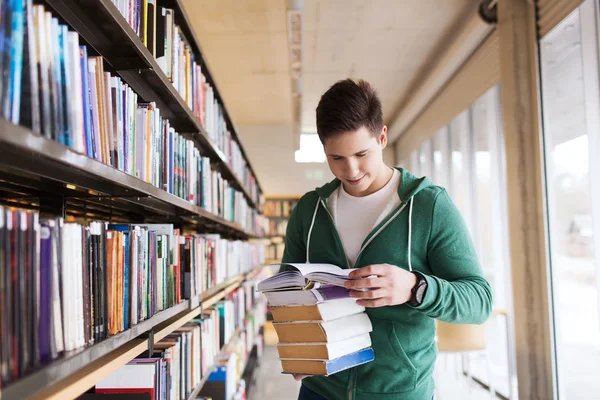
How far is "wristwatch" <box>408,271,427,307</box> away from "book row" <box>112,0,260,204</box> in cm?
97

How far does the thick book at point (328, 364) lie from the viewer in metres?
1.13

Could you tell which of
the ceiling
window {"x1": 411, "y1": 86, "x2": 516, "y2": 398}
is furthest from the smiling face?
window {"x1": 411, "y1": 86, "x2": 516, "y2": 398}

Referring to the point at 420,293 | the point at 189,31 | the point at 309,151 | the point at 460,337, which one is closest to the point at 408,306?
the point at 420,293

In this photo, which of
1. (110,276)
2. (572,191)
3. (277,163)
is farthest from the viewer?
(277,163)

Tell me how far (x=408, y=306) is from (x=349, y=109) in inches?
20.3

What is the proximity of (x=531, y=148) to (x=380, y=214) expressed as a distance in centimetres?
259

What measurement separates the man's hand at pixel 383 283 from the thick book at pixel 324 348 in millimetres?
134

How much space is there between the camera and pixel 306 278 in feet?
3.64

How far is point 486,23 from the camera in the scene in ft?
12.6

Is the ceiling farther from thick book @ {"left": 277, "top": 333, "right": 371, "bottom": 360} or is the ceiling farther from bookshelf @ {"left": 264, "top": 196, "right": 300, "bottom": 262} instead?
thick book @ {"left": 277, "top": 333, "right": 371, "bottom": 360}

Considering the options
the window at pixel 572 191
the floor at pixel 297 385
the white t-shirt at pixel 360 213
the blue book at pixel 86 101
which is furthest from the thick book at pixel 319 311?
the floor at pixel 297 385

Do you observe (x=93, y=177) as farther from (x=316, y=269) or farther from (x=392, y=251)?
(x=392, y=251)

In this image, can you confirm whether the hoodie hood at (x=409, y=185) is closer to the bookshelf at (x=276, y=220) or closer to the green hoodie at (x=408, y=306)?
the green hoodie at (x=408, y=306)

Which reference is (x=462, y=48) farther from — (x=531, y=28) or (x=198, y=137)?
(x=198, y=137)
